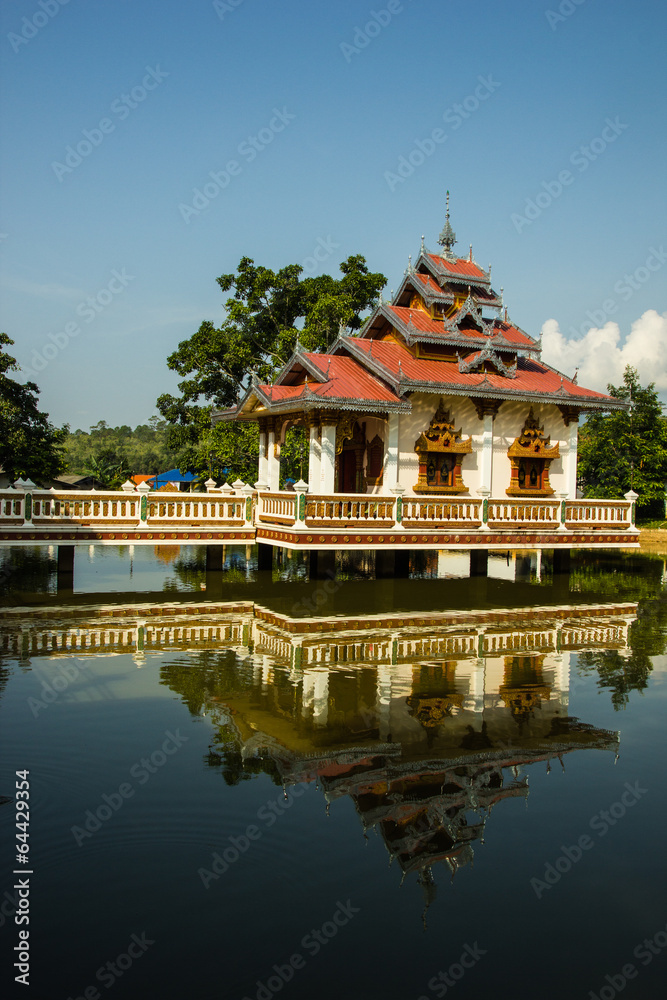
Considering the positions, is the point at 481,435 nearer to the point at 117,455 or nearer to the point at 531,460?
the point at 531,460

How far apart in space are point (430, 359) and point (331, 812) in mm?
15272

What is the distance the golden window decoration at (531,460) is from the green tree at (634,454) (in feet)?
59.7

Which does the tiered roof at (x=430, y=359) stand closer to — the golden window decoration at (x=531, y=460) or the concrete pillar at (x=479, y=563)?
the golden window decoration at (x=531, y=460)

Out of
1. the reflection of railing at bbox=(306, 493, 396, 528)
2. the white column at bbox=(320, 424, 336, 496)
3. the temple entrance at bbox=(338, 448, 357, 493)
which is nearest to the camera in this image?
the reflection of railing at bbox=(306, 493, 396, 528)

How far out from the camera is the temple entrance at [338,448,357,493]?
20734 millimetres

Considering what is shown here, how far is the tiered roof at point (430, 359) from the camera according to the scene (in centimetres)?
1841

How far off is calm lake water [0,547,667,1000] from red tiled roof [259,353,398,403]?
19.4 ft

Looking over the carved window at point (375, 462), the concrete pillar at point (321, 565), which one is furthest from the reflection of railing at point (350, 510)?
the carved window at point (375, 462)

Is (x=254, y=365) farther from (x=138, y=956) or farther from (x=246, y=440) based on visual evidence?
(x=138, y=956)

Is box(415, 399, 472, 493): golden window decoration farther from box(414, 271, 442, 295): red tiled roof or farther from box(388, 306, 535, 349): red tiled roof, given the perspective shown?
box(414, 271, 442, 295): red tiled roof

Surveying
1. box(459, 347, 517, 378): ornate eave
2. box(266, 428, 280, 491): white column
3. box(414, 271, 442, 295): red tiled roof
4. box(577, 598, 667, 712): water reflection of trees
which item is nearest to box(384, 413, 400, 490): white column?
box(459, 347, 517, 378): ornate eave

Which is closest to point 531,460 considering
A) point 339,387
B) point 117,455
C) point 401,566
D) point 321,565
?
point 401,566

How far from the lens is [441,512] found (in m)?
17.7

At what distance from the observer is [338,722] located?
8.92 metres
